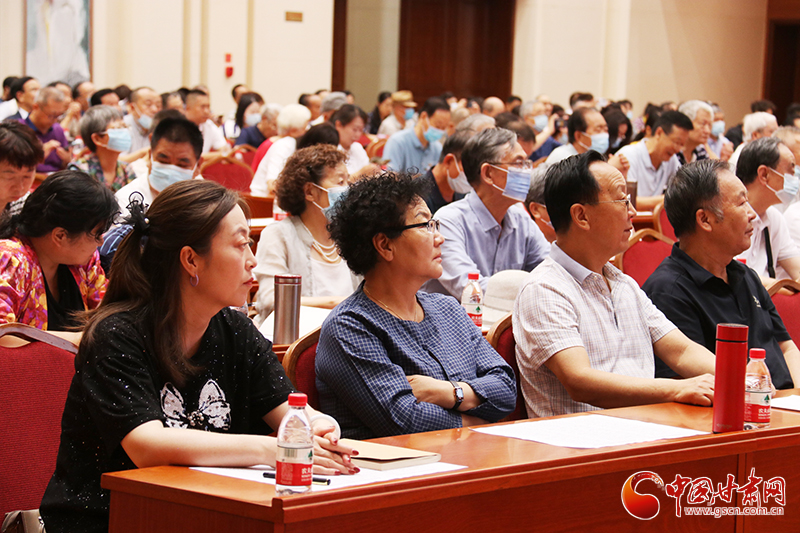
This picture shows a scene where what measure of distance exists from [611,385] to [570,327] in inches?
8.0

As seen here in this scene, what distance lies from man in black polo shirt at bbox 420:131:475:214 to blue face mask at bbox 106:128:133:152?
195cm

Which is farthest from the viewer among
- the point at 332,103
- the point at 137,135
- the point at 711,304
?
the point at 332,103

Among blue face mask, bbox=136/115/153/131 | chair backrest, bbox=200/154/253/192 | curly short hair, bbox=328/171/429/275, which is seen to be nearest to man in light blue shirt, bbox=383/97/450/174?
chair backrest, bbox=200/154/253/192

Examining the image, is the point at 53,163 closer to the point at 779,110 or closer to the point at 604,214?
the point at 604,214

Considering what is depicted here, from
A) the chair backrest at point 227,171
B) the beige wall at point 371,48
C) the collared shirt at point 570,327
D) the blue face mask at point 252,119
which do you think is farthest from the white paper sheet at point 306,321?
the beige wall at point 371,48

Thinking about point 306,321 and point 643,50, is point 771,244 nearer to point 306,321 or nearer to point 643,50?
point 306,321

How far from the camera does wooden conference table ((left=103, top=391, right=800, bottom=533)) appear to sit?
148 cm

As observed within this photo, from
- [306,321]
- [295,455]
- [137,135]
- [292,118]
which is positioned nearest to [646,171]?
[292,118]

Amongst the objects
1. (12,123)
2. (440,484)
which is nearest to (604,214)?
(440,484)

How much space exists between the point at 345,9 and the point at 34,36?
5362 mm

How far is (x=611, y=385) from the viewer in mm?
2535

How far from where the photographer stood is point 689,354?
9.32 ft

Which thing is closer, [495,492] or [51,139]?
[495,492]

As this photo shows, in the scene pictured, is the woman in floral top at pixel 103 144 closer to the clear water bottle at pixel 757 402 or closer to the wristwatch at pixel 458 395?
the wristwatch at pixel 458 395
